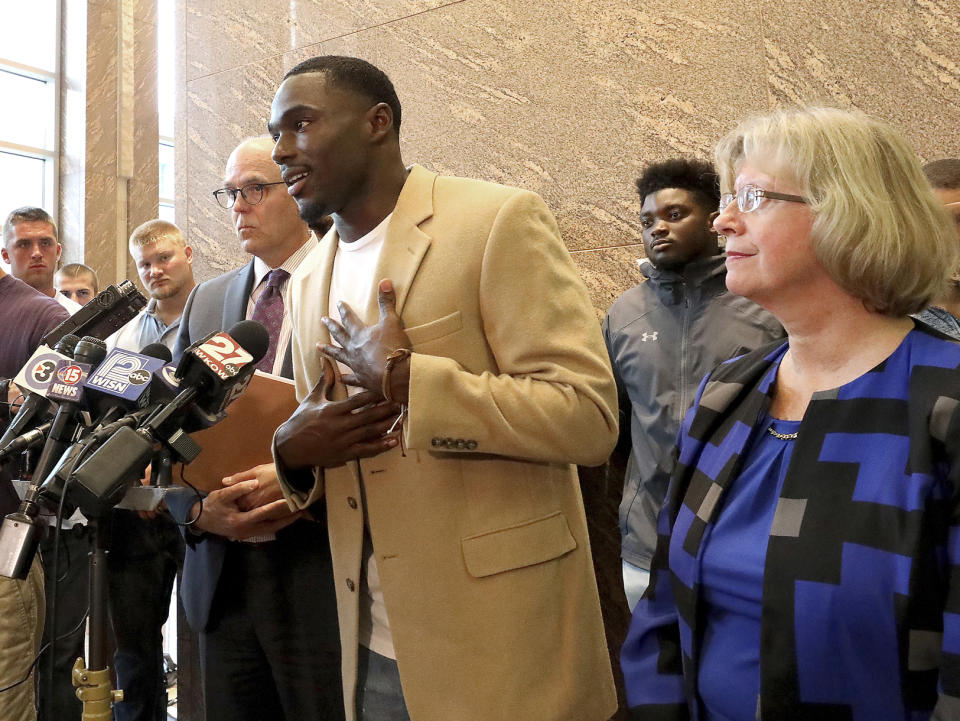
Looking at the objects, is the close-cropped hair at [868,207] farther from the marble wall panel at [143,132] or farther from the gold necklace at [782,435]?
the marble wall panel at [143,132]

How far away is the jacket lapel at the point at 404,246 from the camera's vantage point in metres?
1.68

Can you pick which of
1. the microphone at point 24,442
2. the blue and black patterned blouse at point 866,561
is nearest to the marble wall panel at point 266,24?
the microphone at point 24,442

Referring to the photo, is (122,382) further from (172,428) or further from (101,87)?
(101,87)

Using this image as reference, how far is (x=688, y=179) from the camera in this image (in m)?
2.76

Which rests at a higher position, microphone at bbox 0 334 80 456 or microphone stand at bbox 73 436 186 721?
microphone at bbox 0 334 80 456

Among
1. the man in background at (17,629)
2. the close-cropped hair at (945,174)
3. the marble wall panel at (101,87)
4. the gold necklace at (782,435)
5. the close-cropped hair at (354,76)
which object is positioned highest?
the marble wall panel at (101,87)

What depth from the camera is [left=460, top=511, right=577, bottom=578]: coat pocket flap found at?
1585 mm

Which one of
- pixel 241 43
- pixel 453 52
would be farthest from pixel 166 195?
pixel 453 52

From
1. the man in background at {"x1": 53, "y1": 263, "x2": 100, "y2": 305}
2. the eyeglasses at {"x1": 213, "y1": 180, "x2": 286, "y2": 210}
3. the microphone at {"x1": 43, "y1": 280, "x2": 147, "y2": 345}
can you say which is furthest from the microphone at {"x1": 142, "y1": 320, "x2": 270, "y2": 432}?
the man in background at {"x1": 53, "y1": 263, "x2": 100, "y2": 305}

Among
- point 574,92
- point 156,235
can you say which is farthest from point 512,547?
point 156,235

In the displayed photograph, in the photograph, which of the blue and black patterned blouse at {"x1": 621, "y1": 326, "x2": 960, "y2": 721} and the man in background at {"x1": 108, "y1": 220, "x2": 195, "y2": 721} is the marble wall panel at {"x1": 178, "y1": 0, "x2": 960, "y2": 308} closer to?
the man in background at {"x1": 108, "y1": 220, "x2": 195, "y2": 721}

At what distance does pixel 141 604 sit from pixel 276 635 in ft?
4.21

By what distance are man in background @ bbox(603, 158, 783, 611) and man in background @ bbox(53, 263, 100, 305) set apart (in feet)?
13.7

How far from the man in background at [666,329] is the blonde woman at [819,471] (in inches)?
36.4
